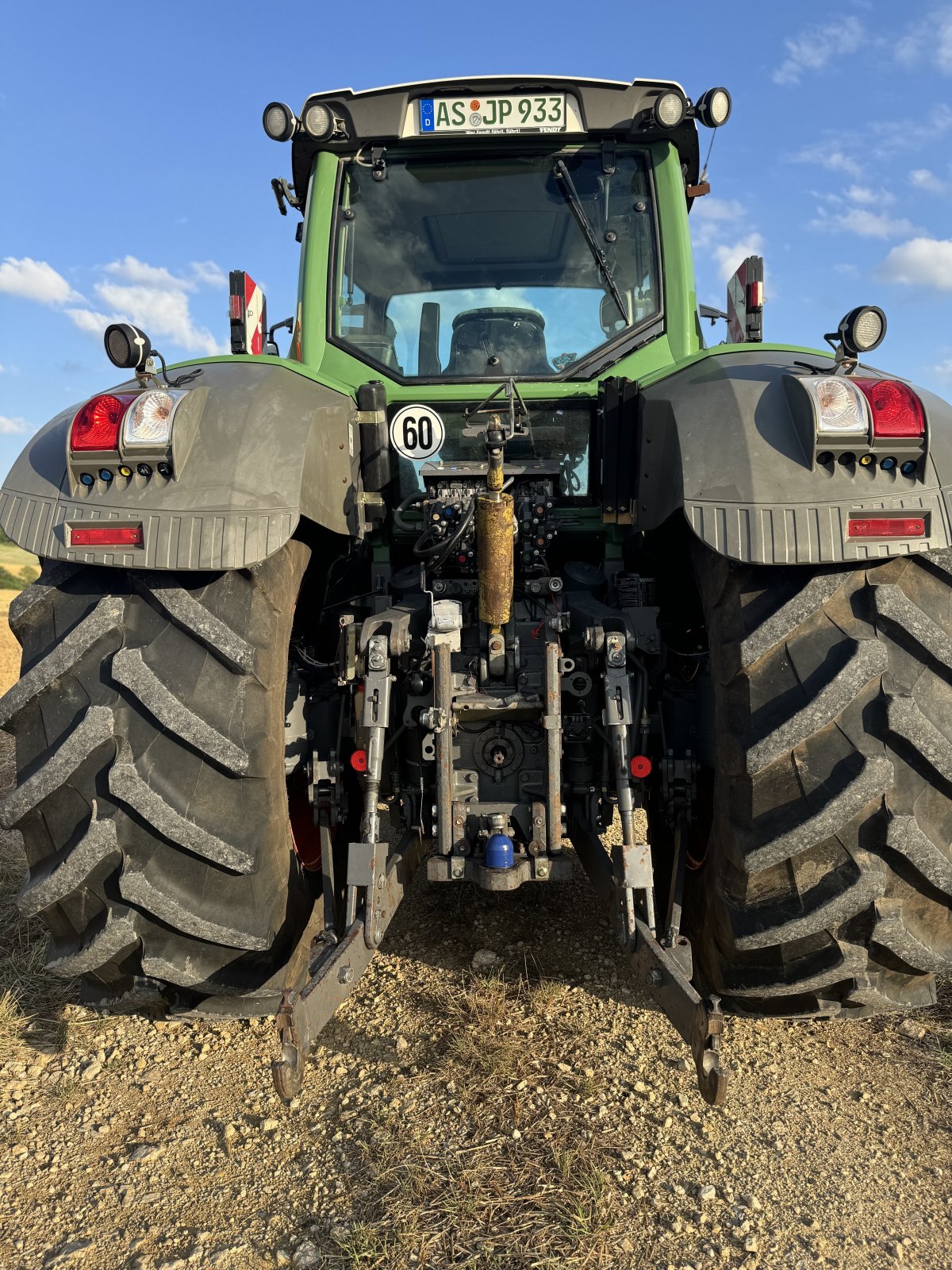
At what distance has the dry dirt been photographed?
1995mm

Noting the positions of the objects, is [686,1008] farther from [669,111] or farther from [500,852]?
[669,111]

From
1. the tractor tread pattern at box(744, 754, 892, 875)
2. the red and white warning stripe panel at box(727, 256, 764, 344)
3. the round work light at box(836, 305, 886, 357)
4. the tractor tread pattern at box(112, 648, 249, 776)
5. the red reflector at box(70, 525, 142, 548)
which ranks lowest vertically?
the tractor tread pattern at box(744, 754, 892, 875)

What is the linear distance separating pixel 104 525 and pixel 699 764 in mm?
1779

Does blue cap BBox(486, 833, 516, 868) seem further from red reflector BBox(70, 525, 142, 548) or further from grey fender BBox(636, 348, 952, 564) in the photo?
red reflector BBox(70, 525, 142, 548)

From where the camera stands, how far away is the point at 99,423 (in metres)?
2.24

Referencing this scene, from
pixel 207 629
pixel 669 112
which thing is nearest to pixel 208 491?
pixel 207 629

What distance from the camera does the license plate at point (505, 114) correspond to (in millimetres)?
3260

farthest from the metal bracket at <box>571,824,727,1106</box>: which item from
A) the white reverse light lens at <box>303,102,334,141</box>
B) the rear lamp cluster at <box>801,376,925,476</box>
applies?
the white reverse light lens at <box>303,102,334,141</box>

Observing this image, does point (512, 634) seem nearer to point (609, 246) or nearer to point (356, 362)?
point (356, 362)

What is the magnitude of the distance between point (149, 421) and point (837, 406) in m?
1.68

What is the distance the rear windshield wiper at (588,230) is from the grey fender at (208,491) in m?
1.41

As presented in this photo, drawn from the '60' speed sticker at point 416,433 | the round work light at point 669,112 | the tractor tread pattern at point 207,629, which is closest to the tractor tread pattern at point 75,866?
the tractor tread pattern at point 207,629

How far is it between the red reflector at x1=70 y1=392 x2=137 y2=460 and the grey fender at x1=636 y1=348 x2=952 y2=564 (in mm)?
1423

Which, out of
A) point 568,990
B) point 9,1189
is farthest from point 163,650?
point 568,990
